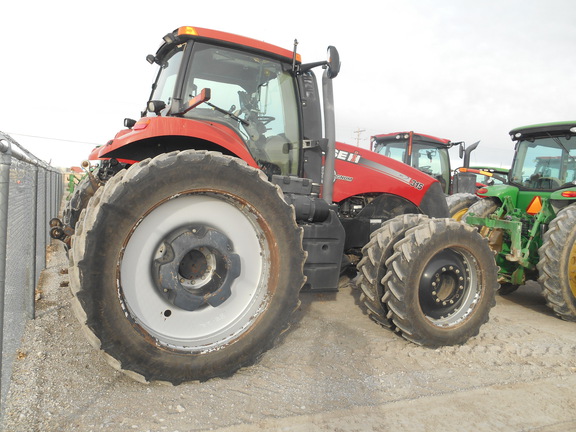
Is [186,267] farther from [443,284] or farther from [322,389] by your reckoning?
[443,284]

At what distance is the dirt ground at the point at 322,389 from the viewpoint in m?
2.30

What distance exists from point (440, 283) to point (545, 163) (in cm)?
342

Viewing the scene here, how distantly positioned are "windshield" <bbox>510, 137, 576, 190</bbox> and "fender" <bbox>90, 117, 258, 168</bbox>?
14.5 ft

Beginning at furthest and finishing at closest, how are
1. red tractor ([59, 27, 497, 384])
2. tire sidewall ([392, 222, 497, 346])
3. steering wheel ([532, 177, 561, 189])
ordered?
steering wheel ([532, 177, 561, 189]) → tire sidewall ([392, 222, 497, 346]) → red tractor ([59, 27, 497, 384])

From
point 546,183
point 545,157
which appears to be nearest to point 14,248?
point 546,183

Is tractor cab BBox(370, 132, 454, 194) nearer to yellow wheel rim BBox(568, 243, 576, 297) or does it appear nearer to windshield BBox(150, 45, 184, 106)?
yellow wheel rim BBox(568, 243, 576, 297)

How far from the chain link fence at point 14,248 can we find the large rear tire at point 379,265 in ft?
8.48

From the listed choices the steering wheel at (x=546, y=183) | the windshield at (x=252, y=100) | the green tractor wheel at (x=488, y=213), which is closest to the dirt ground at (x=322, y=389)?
the windshield at (x=252, y=100)

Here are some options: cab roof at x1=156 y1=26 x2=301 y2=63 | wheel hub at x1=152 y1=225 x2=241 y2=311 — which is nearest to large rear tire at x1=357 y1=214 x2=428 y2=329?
wheel hub at x1=152 y1=225 x2=241 y2=311

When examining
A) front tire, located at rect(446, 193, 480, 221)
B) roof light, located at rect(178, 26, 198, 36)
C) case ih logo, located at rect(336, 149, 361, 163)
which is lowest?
front tire, located at rect(446, 193, 480, 221)

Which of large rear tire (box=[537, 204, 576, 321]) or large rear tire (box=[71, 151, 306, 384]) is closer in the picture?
large rear tire (box=[71, 151, 306, 384])

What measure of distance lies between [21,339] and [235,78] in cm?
261

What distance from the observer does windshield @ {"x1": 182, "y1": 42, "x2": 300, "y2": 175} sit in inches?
136

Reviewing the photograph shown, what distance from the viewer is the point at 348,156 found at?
4.38 m
